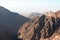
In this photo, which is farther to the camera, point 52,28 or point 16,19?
point 16,19

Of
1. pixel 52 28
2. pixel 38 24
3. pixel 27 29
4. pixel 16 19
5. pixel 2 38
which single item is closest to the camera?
pixel 2 38

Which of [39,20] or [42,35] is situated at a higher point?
[39,20]

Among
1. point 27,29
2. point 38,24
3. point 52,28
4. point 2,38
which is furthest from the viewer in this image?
point 27,29

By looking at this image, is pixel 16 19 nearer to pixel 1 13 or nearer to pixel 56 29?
pixel 1 13

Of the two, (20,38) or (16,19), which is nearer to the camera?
(20,38)

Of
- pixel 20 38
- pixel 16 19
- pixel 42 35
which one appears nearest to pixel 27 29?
pixel 20 38

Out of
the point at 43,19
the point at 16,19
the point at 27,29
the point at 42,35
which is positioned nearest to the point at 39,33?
the point at 42,35

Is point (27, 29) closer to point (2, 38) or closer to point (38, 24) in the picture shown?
point (38, 24)

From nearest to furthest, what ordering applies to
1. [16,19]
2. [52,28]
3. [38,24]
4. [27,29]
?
[52,28] → [38,24] → [27,29] → [16,19]

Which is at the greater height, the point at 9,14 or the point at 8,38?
the point at 9,14
